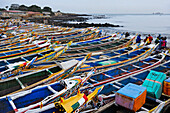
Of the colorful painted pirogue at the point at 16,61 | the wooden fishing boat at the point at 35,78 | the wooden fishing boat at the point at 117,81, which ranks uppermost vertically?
the colorful painted pirogue at the point at 16,61

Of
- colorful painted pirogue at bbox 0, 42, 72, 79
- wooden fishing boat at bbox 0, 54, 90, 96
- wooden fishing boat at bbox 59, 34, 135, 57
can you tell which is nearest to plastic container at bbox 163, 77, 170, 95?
wooden fishing boat at bbox 0, 54, 90, 96

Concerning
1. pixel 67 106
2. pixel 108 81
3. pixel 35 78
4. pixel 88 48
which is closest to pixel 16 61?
pixel 35 78

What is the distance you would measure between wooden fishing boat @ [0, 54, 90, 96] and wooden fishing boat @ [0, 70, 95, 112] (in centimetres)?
46

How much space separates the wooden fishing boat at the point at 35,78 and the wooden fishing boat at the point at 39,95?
46cm

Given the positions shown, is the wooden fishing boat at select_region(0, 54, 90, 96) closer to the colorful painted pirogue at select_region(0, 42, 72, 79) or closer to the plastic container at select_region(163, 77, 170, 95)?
the colorful painted pirogue at select_region(0, 42, 72, 79)

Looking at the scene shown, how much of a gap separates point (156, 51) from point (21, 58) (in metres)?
11.5

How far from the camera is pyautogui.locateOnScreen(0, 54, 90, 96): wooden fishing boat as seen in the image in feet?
21.5

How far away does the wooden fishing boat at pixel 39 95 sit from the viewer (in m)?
5.26

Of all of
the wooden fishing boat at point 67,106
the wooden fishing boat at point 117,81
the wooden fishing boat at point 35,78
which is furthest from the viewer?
the wooden fishing boat at point 35,78

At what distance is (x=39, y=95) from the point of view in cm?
605

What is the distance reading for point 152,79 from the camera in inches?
266

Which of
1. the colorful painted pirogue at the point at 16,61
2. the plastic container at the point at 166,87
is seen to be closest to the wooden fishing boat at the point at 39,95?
the colorful painted pirogue at the point at 16,61

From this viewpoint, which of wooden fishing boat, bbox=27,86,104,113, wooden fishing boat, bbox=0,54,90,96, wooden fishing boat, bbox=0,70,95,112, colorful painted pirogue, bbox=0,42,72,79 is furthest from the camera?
colorful painted pirogue, bbox=0,42,72,79

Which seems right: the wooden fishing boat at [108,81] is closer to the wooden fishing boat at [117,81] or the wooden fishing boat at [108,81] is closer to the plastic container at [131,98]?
the wooden fishing boat at [117,81]
